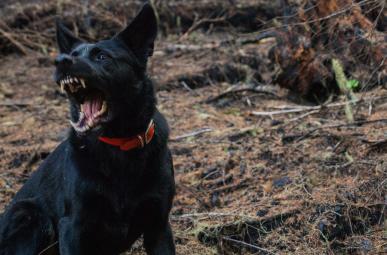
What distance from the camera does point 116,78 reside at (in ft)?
14.4

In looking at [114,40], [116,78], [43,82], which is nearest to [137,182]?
[116,78]

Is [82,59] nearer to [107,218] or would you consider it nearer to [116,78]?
[116,78]

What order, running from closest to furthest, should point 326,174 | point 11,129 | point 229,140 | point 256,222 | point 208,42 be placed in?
point 256,222, point 326,174, point 229,140, point 11,129, point 208,42

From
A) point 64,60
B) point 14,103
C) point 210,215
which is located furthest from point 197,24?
Result: point 64,60

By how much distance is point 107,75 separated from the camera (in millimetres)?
4328

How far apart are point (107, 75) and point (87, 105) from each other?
27 centimetres

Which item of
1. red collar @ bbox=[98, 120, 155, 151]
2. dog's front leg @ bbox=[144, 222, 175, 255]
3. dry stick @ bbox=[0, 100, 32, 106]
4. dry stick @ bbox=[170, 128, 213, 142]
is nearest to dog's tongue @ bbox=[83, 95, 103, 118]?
red collar @ bbox=[98, 120, 155, 151]

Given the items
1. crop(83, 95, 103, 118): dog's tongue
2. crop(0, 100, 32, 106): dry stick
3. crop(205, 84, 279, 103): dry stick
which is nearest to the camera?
crop(83, 95, 103, 118): dog's tongue

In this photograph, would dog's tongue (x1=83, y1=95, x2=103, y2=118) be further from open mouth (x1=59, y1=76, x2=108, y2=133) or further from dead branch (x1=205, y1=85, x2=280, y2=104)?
dead branch (x1=205, y1=85, x2=280, y2=104)

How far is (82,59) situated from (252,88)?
4673 mm

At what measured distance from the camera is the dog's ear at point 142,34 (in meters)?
4.60

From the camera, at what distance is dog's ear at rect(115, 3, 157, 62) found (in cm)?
460

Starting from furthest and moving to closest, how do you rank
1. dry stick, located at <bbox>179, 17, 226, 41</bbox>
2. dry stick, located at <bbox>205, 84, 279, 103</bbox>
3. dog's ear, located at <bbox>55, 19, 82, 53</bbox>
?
1. dry stick, located at <bbox>179, 17, 226, 41</bbox>
2. dry stick, located at <bbox>205, 84, 279, 103</bbox>
3. dog's ear, located at <bbox>55, 19, 82, 53</bbox>

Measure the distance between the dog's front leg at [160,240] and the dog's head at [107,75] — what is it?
2.83 feet
